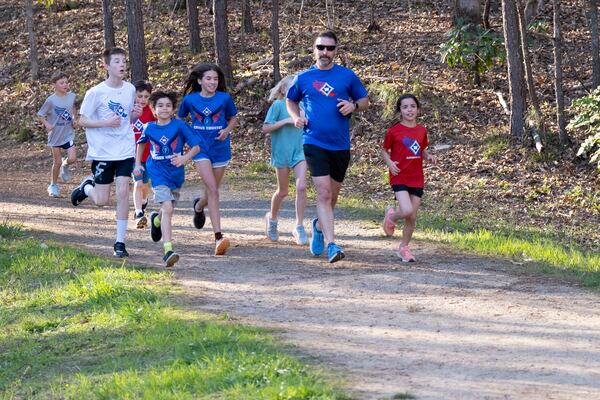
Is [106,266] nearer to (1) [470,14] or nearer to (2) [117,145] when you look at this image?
(2) [117,145]

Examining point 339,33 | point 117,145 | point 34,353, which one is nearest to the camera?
point 34,353

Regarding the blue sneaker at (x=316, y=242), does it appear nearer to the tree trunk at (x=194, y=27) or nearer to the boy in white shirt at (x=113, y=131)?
the boy in white shirt at (x=113, y=131)

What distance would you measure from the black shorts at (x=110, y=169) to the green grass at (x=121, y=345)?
866mm

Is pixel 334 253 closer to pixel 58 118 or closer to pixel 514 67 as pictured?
pixel 58 118

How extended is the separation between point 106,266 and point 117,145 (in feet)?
4.42

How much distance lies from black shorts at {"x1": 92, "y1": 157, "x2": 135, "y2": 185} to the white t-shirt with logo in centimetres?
6

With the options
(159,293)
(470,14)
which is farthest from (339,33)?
(159,293)

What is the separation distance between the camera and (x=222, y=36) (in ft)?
69.6

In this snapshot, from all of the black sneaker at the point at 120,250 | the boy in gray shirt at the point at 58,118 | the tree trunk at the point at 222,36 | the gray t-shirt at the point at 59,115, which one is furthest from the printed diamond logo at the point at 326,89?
the tree trunk at the point at 222,36

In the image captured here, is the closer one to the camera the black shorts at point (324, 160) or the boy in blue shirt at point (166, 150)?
the black shorts at point (324, 160)

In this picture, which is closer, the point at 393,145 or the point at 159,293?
the point at 159,293

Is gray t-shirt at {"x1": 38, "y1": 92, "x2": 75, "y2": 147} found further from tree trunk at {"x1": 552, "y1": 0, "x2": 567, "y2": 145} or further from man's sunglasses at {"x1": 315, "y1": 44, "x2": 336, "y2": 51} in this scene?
tree trunk at {"x1": 552, "y1": 0, "x2": 567, "y2": 145}

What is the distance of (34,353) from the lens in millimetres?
7273

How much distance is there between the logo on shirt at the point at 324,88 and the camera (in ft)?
29.9
